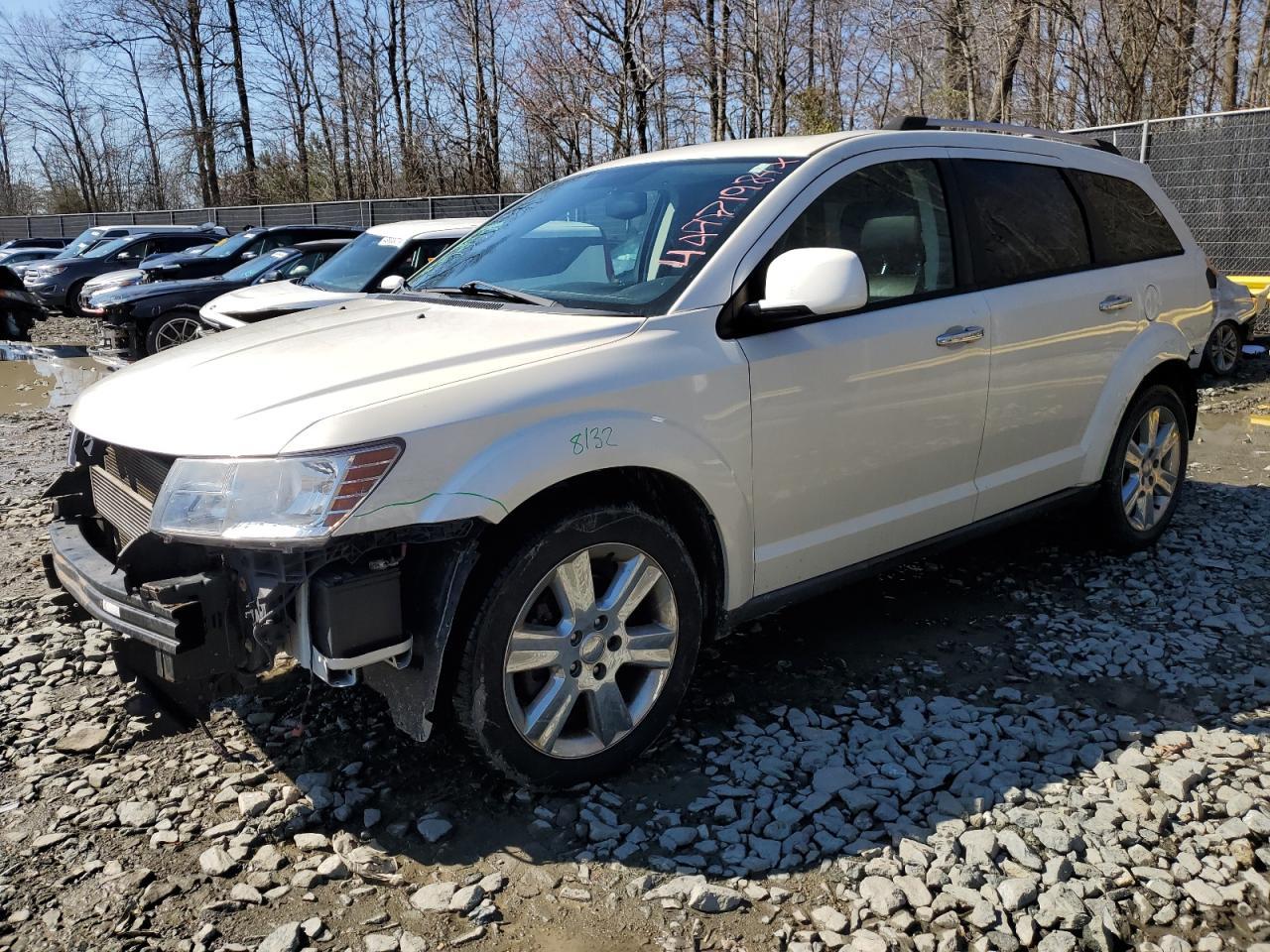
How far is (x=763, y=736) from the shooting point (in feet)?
11.3

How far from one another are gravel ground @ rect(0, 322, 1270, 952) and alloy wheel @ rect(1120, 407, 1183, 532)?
0.77 m

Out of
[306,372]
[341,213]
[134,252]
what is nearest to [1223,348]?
[306,372]

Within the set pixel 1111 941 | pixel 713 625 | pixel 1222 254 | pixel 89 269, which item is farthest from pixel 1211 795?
pixel 89 269

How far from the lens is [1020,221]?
4.30 metres

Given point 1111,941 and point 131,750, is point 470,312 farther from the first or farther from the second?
point 1111,941

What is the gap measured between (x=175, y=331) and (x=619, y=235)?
9648mm

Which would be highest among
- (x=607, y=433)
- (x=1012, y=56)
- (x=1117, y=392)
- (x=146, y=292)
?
(x=1012, y=56)

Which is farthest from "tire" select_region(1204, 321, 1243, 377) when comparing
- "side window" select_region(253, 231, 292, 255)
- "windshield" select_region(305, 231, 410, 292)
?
"side window" select_region(253, 231, 292, 255)

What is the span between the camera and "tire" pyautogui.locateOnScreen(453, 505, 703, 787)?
9.31ft

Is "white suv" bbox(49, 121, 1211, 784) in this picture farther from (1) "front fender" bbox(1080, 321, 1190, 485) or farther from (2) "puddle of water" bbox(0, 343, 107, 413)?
(2) "puddle of water" bbox(0, 343, 107, 413)

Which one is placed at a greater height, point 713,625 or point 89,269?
point 89,269

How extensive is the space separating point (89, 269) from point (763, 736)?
18.9m

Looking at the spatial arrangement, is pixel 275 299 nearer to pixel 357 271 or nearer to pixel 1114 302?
pixel 357 271

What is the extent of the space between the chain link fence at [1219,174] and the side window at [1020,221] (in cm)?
780
